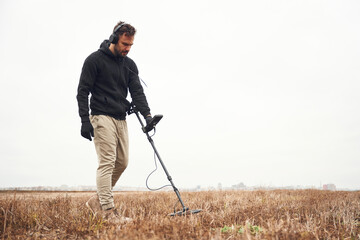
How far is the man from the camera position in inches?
139

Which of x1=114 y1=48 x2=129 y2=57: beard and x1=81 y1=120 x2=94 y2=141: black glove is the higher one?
x1=114 y1=48 x2=129 y2=57: beard

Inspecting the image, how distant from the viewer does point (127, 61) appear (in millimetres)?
4336

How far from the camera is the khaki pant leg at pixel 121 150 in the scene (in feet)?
12.9

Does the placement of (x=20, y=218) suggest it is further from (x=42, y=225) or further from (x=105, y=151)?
(x=105, y=151)

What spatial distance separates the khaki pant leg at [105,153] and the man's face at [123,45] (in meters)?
1.05

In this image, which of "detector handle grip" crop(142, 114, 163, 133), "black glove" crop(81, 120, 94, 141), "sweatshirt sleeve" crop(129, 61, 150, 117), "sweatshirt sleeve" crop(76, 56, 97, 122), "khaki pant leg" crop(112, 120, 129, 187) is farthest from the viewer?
"sweatshirt sleeve" crop(129, 61, 150, 117)

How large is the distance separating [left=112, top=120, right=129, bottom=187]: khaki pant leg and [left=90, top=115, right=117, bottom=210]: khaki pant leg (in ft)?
0.58

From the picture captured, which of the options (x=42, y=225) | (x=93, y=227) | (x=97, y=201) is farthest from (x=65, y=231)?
(x=97, y=201)

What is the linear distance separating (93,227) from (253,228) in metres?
1.56

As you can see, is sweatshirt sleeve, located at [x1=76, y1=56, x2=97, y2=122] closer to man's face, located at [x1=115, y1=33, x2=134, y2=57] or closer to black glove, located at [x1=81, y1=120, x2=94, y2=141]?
black glove, located at [x1=81, y1=120, x2=94, y2=141]

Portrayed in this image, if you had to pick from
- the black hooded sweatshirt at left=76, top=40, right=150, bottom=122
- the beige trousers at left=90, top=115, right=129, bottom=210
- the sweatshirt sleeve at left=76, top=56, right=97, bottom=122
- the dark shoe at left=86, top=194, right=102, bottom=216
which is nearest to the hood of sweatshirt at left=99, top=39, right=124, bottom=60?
the black hooded sweatshirt at left=76, top=40, right=150, bottom=122

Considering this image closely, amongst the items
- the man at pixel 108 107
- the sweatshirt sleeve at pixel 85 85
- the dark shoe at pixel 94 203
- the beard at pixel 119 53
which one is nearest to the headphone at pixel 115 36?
the man at pixel 108 107

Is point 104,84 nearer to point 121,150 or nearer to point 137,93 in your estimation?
point 137,93

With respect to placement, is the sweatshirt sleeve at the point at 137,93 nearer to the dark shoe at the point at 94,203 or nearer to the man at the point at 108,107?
the man at the point at 108,107
